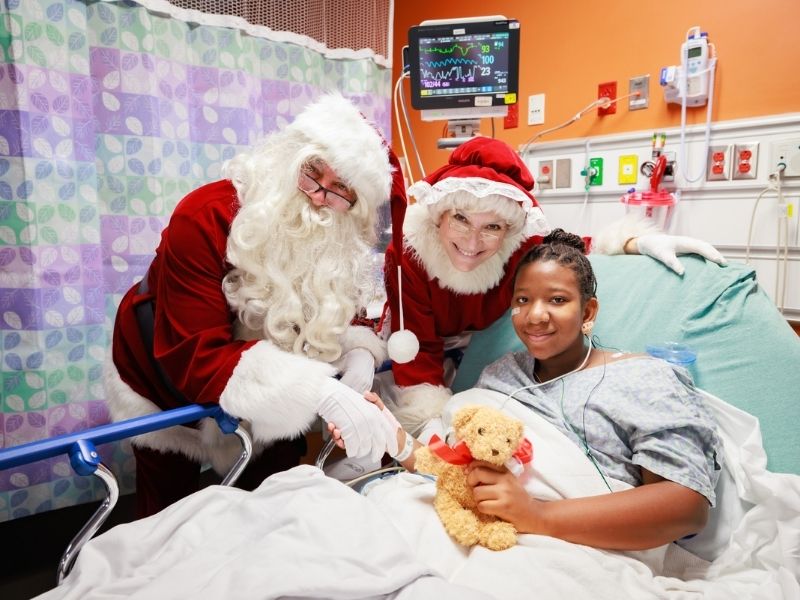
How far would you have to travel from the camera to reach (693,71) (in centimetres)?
248

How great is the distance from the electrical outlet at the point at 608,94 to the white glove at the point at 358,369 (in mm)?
2005

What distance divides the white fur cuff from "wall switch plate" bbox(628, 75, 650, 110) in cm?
191

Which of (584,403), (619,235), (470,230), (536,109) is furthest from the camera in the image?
(536,109)

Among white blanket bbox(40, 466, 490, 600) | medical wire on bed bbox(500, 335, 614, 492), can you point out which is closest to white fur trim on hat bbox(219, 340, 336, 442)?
white blanket bbox(40, 466, 490, 600)

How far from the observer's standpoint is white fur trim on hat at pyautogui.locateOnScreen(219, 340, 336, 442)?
4.17 feet

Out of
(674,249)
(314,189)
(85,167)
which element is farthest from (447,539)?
(85,167)

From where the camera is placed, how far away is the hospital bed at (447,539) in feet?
2.80

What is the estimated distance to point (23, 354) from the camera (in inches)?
72.9

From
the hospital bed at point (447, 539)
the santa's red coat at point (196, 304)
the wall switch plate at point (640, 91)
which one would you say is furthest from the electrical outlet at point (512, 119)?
the santa's red coat at point (196, 304)

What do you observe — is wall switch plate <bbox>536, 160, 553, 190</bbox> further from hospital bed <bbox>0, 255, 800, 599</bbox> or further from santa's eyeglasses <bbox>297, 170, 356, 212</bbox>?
santa's eyeglasses <bbox>297, 170, 356, 212</bbox>

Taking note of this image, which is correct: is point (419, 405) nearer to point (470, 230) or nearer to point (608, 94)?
point (470, 230)

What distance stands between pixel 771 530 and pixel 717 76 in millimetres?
2115

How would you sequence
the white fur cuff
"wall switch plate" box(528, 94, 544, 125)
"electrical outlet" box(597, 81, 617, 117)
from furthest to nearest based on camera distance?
"wall switch plate" box(528, 94, 544, 125) → "electrical outlet" box(597, 81, 617, 117) → the white fur cuff

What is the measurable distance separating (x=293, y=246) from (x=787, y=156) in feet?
6.94
